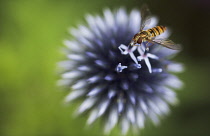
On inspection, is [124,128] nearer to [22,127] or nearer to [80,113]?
[80,113]

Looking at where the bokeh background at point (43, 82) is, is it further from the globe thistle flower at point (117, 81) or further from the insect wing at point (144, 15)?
the insect wing at point (144, 15)

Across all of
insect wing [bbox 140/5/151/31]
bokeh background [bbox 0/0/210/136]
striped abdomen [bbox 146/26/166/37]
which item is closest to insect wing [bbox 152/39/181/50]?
striped abdomen [bbox 146/26/166/37]

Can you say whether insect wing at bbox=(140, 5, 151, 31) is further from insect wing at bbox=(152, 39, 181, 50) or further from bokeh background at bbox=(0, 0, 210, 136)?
bokeh background at bbox=(0, 0, 210, 136)

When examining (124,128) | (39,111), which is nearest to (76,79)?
(124,128)

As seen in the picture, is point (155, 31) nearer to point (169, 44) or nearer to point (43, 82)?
point (169, 44)

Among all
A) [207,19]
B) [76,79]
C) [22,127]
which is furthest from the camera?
[207,19]

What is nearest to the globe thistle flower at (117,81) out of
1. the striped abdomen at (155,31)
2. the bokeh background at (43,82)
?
the striped abdomen at (155,31)

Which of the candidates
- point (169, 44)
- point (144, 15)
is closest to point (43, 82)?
point (144, 15)
